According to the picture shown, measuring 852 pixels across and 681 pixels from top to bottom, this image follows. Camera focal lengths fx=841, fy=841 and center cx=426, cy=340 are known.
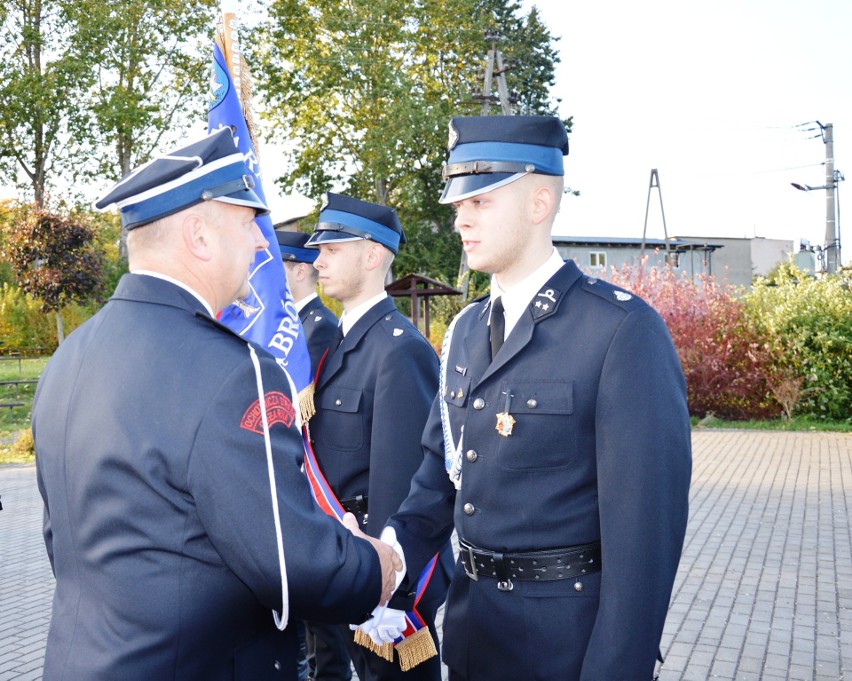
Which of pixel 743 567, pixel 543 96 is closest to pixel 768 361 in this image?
pixel 743 567

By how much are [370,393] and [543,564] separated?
1630 millimetres

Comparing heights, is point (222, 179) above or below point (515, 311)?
above

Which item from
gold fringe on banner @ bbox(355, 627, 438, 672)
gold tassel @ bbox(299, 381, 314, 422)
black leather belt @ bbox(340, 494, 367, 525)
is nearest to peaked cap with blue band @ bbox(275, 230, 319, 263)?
gold tassel @ bbox(299, 381, 314, 422)

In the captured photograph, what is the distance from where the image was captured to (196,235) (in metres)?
2.06

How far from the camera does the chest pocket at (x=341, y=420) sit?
3.80 metres

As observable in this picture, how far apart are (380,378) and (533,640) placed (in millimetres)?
1614

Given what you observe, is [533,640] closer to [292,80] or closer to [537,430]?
[537,430]

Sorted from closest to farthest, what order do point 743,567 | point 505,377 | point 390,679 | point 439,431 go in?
point 505,377
point 439,431
point 390,679
point 743,567

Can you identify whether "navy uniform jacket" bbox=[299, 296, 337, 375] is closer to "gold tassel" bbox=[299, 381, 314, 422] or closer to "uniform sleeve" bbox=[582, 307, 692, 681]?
"gold tassel" bbox=[299, 381, 314, 422]

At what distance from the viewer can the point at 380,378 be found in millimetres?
3705

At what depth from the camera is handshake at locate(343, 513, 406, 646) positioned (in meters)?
2.40

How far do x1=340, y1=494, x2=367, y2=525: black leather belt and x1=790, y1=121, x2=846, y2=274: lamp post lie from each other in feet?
78.3

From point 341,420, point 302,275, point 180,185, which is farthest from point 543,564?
point 302,275

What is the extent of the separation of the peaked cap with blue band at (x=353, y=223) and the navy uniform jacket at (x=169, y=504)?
222 cm
